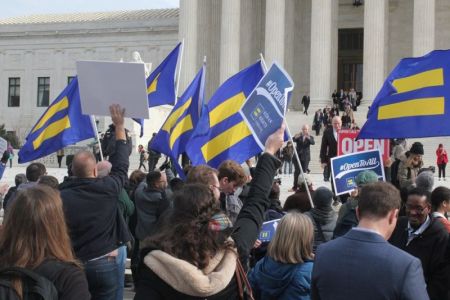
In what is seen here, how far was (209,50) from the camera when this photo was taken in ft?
165

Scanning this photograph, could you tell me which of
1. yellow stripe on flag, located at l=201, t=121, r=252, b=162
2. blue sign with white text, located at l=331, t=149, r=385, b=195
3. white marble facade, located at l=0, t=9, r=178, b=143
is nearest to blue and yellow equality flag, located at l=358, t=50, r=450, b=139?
blue sign with white text, located at l=331, t=149, r=385, b=195

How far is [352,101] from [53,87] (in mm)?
29654

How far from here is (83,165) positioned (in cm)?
604

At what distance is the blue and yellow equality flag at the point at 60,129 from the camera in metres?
11.0

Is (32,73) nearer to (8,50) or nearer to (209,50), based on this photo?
(8,50)

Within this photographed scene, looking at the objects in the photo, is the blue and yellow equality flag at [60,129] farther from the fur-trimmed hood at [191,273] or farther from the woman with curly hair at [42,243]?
the fur-trimmed hood at [191,273]

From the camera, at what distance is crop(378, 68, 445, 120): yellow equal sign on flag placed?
932cm

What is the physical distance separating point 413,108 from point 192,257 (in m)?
6.45

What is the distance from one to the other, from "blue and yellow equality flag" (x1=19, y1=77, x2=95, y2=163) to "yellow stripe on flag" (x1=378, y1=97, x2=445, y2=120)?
13.0 ft

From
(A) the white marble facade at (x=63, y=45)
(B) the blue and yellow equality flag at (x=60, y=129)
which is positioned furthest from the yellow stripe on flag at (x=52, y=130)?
(A) the white marble facade at (x=63, y=45)

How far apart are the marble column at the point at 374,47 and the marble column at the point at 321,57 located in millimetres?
2191

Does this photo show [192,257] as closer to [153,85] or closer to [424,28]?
[153,85]

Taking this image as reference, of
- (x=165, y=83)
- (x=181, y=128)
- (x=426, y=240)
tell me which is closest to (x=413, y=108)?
(x=181, y=128)

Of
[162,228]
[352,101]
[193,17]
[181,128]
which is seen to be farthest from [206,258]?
[193,17]
